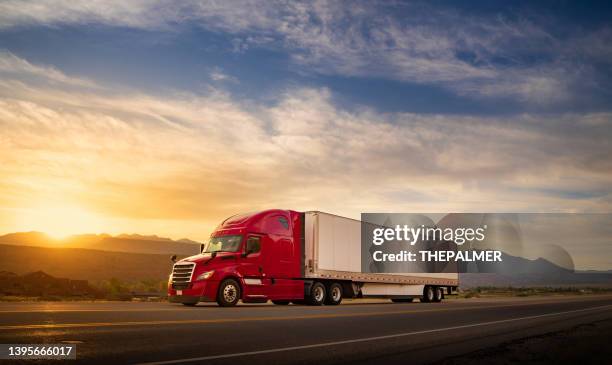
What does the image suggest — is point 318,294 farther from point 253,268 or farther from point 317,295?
point 253,268

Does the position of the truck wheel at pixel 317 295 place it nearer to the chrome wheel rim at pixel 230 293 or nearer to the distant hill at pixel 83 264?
the chrome wheel rim at pixel 230 293

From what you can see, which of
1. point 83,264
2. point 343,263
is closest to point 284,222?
point 343,263

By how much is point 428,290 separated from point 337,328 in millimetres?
22674

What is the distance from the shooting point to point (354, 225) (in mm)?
28484

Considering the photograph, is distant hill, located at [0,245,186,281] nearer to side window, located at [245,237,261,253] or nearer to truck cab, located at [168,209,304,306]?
truck cab, located at [168,209,304,306]

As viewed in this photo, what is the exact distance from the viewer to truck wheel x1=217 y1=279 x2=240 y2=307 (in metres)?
20.9

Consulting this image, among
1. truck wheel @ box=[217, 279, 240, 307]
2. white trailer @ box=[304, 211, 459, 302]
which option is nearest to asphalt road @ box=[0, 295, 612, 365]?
truck wheel @ box=[217, 279, 240, 307]

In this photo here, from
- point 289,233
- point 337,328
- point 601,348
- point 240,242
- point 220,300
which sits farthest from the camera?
point 289,233

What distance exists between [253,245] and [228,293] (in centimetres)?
240

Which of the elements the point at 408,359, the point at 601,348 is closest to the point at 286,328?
the point at 408,359

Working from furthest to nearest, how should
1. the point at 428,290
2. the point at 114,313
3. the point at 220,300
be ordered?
the point at 428,290
the point at 220,300
the point at 114,313

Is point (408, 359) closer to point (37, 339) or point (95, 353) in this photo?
point (95, 353)

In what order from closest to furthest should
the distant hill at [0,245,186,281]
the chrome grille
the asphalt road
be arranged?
the asphalt road < the chrome grille < the distant hill at [0,245,186,281]

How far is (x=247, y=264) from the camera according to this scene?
2239cm
